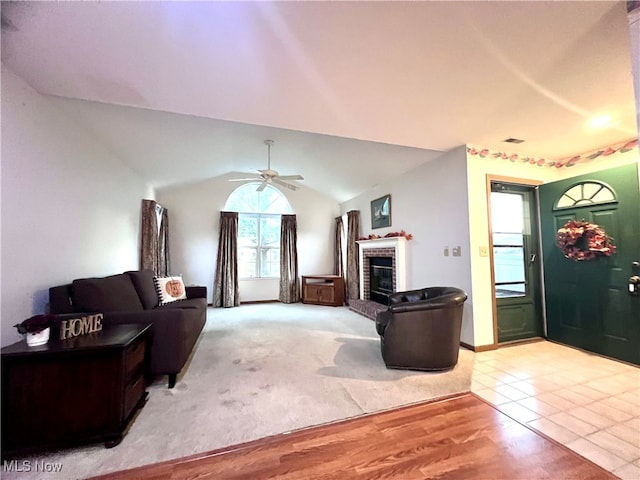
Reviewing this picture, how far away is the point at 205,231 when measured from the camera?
20.3ft

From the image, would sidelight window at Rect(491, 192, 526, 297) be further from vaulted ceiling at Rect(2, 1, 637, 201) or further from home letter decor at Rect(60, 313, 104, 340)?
home letter decor at Rect(60, 313, 104, 340)

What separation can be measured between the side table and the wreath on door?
175 inches

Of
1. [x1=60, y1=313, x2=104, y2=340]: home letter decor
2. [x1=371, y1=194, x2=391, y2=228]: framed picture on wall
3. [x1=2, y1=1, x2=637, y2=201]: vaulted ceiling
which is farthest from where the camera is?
[x1=371, y1=194, x2=391, y2=228]: framed picture on wall

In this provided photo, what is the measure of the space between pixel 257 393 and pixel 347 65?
2587 mm

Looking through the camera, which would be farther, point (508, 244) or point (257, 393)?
point (508, 244)

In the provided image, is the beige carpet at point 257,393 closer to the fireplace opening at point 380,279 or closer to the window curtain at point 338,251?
the fireplace opening at point 380,279

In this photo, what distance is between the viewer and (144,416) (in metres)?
1.90

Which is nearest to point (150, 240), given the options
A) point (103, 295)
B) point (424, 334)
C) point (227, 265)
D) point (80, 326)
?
point (227, 265)

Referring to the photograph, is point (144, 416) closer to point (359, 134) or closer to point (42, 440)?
point (42, 440)

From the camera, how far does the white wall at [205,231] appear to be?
236 inches

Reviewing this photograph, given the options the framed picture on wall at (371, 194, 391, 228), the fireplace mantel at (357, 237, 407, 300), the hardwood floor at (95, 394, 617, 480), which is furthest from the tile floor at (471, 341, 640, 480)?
the framed picture on wall at (371, 194, 391, 228)

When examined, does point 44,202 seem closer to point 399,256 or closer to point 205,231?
point 205,231

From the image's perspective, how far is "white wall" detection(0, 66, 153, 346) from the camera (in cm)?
179

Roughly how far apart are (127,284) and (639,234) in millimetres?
5376
